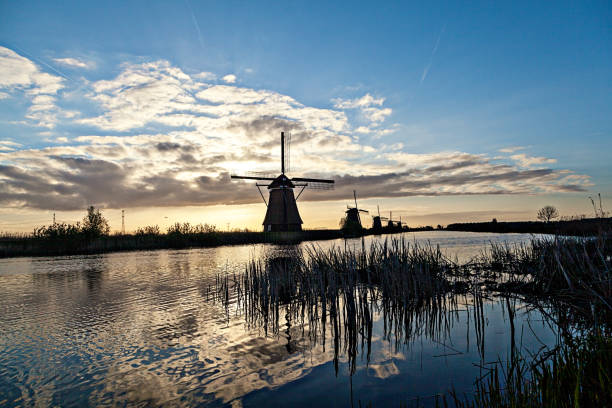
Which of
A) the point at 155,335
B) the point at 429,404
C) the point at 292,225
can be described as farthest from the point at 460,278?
the point at 292,225

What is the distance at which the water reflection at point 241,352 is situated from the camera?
5055 mm

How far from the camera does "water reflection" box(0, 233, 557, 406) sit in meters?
5.05

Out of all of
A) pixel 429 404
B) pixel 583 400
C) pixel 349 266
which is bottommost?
pixel 429 404

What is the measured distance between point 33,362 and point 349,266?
660cm

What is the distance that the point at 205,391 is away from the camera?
202 inches

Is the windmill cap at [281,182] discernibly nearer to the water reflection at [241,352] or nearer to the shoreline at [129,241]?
the shoreline at [129,241]

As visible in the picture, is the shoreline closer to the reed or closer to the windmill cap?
the windmill cap

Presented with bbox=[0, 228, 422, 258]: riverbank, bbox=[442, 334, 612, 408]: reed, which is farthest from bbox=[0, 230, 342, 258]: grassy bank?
bbox=[442, 334, 612, 408]: reed

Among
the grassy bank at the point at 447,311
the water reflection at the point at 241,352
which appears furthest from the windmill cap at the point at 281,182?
the water reflection at the point at 241,352

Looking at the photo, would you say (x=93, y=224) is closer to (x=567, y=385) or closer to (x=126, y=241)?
(x=126, y=241)

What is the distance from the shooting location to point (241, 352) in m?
6.62

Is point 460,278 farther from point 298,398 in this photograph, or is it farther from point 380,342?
point 298,398

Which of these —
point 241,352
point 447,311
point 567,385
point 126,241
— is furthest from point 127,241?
point 567,385

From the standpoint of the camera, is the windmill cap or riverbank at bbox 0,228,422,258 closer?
riverbank at bbox 0,228,422,258
